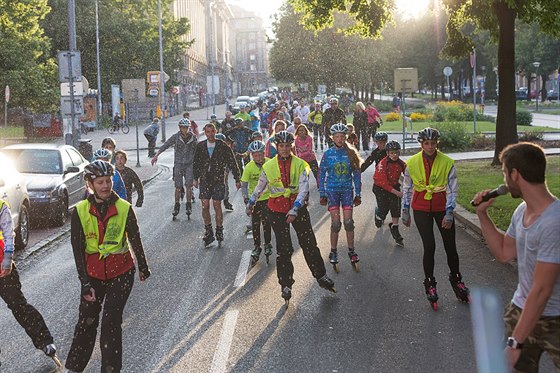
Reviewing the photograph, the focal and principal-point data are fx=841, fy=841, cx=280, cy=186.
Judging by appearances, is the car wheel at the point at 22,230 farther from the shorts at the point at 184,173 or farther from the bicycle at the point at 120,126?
the bicycle at the point at 120,126

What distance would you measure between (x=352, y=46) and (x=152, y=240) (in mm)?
68965

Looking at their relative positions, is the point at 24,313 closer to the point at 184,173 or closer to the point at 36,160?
the point at 184,173

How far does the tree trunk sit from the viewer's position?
2184 cm

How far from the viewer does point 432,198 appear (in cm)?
892

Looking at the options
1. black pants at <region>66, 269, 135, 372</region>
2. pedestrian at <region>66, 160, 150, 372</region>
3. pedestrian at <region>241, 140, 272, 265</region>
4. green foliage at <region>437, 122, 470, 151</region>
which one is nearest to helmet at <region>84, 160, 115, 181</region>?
pedestrian at <region>66, 160, 150, 372</region>

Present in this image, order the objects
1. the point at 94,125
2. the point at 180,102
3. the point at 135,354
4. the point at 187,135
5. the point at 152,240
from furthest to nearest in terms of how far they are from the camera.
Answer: the point at 180,102
the point at 94,125
the point at 187,135
the point at 152,240
the point at 135,354

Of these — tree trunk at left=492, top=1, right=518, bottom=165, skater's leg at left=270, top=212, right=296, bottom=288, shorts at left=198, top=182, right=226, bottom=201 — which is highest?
tree trunk at left=492, top=1, right=518, bottom=165

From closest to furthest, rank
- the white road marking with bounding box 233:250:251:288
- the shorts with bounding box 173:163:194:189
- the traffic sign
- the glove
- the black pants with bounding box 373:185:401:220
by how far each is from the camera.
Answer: the glove
the white road marking with bounding box 233:250:251:288
the black pants with bounding box 373:185:401:220
the shorts with bounding box 173:163:194:189
the traffic sign

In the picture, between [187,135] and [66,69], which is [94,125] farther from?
[187,135]

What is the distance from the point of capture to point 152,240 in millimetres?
14039

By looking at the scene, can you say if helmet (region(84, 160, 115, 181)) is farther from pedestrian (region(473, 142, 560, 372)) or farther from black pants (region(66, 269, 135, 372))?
pedestrian (region(473, 142, 560, 372))

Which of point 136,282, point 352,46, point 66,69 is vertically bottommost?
point 136,282

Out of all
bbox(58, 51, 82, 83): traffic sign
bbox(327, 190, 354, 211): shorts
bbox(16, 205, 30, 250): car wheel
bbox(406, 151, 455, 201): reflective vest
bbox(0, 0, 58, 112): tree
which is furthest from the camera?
bbox(0, 0, 58, 112): tree

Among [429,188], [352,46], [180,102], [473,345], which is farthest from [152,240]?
[180,102]
